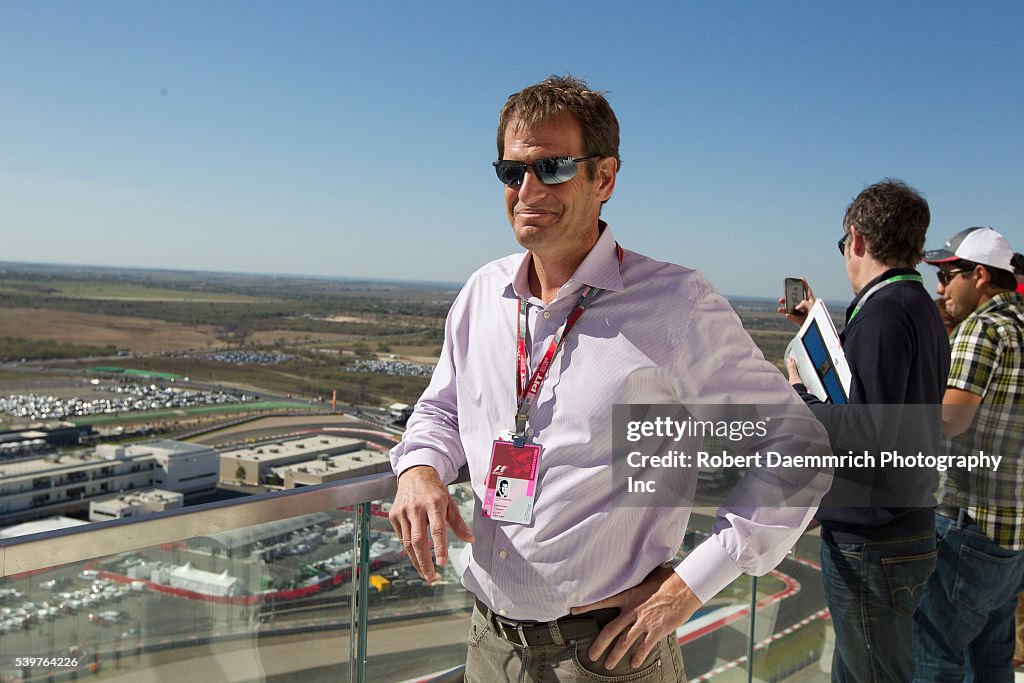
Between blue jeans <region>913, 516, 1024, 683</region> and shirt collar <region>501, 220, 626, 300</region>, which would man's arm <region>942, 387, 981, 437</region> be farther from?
shirt collar <region>501, 220, 626, 300</region>

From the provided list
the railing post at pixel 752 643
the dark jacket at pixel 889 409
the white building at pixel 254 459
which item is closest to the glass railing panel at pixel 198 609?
the dark jacket at pixel 889 409

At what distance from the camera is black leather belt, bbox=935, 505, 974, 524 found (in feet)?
7.34

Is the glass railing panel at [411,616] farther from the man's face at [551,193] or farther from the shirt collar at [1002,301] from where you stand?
the shirt collar at [1002,301]

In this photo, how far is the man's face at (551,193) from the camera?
1.26 meters

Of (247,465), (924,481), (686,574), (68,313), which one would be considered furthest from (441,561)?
(68,313)

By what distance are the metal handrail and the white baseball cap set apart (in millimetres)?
2021

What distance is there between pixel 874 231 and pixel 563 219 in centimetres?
118

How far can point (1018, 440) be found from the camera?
219 cm

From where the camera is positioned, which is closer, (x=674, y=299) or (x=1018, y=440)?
(x=674, y=299)

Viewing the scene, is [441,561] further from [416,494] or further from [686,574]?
[686,574]

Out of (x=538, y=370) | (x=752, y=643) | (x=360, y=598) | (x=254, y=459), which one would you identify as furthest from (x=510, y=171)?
(x=254, y=459)

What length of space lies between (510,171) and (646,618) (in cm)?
80

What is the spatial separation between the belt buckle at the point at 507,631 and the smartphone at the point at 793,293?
1400mm

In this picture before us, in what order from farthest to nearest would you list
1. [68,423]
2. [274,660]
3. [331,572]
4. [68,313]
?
[68,313] → [68,423] → [331,572] → [274,660]
